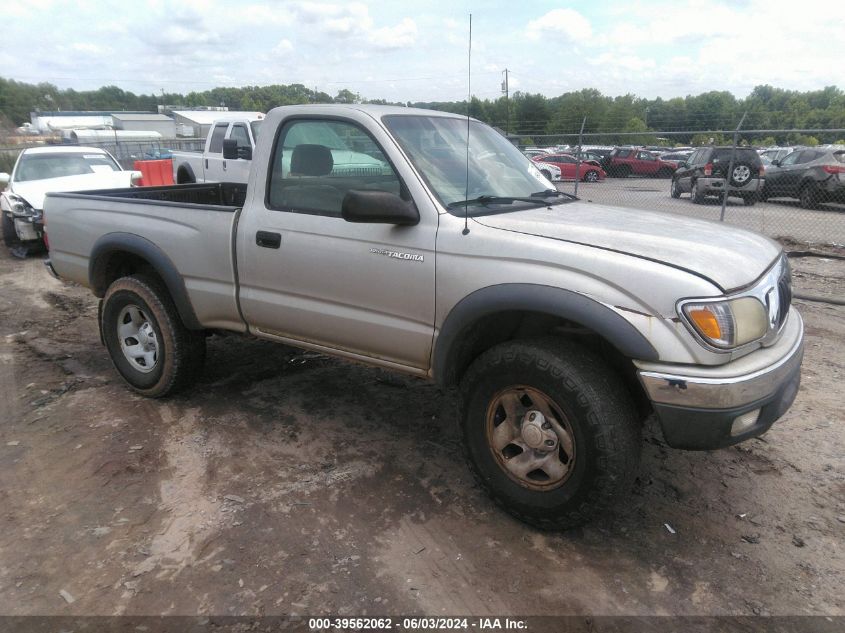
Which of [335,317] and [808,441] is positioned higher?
[335,317]

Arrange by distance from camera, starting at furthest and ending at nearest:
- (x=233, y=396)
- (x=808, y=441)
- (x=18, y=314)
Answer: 1. (x=18, y=314)
2. (x=233, y=396)
3. (x=808, y=441)

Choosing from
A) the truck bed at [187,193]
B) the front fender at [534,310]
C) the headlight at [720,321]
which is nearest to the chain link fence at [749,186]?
the truck bed at [187,193]

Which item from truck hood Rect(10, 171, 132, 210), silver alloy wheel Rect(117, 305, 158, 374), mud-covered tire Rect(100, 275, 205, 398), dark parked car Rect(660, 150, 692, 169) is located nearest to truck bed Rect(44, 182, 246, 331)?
mud-covered tire Rect(100, 275, 205, 398)

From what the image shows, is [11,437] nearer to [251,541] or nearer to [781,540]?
[251,541]

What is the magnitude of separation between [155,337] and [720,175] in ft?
45.0

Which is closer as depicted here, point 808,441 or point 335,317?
point 335,317

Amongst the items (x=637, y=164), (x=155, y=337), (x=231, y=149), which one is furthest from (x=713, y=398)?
(x=637, y=164)

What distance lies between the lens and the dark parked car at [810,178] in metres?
13.1

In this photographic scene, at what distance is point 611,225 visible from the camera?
293 cm

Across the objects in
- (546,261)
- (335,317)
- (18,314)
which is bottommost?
(18,314)

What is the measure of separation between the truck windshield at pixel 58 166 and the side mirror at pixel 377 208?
9307 millimetres

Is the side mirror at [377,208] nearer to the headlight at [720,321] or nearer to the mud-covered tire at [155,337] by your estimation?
the headlight at [720,321]

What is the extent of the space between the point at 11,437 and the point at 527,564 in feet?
10.8

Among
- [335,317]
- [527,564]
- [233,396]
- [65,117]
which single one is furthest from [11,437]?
[65,117]
